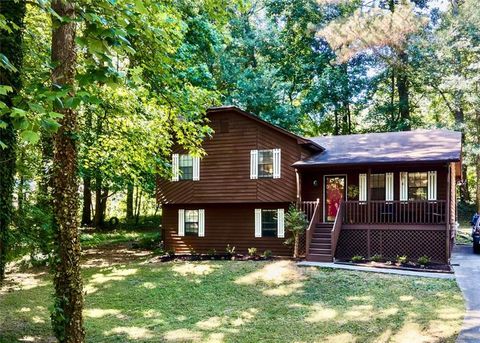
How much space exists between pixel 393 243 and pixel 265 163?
5432 mm

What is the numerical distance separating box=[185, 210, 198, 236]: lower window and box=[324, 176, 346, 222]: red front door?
212 inches

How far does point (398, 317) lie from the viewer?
9.23 meters

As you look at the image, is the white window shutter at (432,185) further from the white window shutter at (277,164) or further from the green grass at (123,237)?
the green grass at (123,237)

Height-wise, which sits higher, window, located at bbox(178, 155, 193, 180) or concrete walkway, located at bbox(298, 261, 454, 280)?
window, located at bbox(178, 155, 193, 180)

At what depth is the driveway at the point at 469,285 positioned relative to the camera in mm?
7891

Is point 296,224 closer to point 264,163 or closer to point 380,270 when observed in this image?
point 264,163

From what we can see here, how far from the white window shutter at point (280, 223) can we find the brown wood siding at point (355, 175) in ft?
3.99

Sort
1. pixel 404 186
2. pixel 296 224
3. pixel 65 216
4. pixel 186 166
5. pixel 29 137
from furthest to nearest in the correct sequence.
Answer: pixel 186 166, pixel 404 186, pixel 296 224, pixel 65 216, pixel 29 137

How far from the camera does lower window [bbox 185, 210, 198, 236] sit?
745 inches

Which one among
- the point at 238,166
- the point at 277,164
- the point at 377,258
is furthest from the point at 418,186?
the point at 238,166

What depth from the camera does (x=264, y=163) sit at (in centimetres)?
1733

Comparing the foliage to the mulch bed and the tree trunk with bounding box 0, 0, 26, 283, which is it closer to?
the mulch bed

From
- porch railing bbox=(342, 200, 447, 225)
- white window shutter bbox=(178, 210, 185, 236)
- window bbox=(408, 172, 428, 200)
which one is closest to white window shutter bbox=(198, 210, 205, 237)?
white window shutter bbox=(178, 210, 185, 236)

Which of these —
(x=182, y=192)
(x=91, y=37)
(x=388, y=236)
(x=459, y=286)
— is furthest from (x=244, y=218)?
(x=91, y=37)
